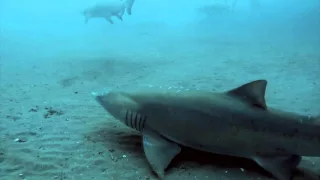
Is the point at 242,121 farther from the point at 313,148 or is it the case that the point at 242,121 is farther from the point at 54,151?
the point at 54,151

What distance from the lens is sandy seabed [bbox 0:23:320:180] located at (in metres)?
3.86

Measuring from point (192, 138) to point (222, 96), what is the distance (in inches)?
25.3

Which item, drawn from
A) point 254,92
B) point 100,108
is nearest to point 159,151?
point 254,92

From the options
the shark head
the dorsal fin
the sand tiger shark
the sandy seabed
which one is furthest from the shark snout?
the dorsal fin

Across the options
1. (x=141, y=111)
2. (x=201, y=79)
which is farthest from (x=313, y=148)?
(x=201, y=79)

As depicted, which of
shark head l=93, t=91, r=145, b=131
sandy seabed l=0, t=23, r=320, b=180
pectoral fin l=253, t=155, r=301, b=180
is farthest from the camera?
shark head l=93, t=91, r=145, b=131

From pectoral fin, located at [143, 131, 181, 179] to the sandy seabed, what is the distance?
0.40 ft

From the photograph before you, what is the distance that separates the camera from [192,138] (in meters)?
3.93

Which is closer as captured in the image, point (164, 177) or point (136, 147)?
point (164, 177)

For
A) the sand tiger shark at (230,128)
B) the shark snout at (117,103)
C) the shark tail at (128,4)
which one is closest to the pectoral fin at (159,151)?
the sand tiger shark at (230,128)

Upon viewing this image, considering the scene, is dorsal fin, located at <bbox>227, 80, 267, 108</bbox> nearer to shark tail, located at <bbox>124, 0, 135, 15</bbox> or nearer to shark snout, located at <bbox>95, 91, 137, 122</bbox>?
shark snout, located at <bbox>95, 91, 137, 122</bbox>

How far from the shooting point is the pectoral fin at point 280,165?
3.65 m

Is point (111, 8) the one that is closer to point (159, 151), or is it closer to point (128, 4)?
point (128, 4)

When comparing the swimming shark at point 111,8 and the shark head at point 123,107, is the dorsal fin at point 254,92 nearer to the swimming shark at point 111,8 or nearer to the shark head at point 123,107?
the shark head at point 123,107
